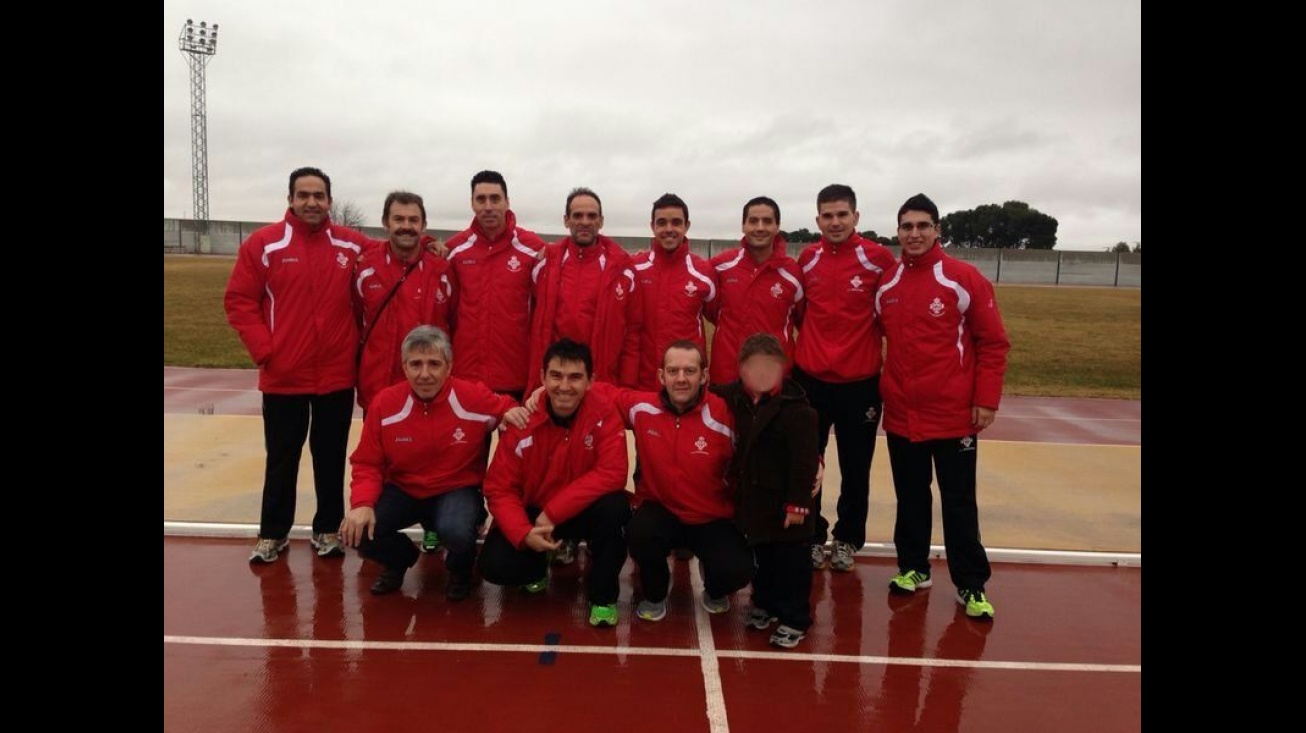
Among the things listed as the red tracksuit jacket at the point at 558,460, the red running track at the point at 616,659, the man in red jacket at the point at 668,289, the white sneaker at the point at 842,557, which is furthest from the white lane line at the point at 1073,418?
the red tracksuit jacket at the point at 558,460

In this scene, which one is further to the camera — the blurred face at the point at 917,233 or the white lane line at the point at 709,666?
the blurred face at the point at 917,233

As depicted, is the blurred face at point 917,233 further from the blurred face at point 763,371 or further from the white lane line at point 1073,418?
the white lane line at point 1073,418

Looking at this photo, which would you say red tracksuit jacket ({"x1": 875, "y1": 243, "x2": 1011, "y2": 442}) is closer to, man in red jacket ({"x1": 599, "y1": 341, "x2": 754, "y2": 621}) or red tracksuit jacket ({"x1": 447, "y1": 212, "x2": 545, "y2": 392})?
man in red jacket ({"x1": 599, "y1": 341, "x2": 754, "y2": 621})

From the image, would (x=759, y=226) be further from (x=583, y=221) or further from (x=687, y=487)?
(x=687, y=487)

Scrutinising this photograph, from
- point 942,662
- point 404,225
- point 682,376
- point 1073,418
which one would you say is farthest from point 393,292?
point 1073,418

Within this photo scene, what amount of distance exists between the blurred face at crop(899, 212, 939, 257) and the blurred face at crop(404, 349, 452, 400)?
2.40 meters

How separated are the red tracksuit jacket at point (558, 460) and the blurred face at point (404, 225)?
1.26 meters

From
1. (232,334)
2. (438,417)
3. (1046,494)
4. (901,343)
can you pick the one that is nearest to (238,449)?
(438,417)

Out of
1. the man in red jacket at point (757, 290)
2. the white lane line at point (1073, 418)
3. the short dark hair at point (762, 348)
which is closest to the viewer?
the short dark hair at point (762, 348)

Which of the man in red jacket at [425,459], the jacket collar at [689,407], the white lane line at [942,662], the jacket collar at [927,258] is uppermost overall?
the jacket collar at [927,258]

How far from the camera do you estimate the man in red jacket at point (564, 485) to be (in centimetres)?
358

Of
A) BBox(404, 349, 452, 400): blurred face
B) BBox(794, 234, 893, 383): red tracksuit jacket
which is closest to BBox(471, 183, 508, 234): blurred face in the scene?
BBox(404, 349, 452, 400): blurred face

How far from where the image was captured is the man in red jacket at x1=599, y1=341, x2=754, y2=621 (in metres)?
3.54
